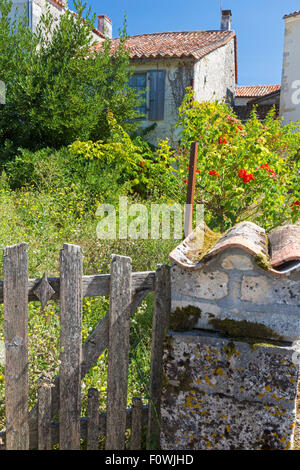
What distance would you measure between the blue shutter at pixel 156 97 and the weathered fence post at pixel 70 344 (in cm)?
998

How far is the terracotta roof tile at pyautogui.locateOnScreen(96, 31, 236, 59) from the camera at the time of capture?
10.8m

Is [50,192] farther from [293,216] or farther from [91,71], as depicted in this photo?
[293,216]

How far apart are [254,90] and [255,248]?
815 inches

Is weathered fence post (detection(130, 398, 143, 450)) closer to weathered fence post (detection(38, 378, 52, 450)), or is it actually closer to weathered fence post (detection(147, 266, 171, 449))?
weathered fence post (detection(147, 266, 171, 449))

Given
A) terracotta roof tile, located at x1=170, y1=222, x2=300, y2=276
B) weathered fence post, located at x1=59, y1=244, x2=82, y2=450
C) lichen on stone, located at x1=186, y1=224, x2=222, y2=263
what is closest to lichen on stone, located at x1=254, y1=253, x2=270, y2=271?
terracotta roof tile, located at x1=170, y1=222, x2=300, y2=276

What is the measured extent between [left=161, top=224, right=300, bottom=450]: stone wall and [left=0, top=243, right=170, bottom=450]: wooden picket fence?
0.57 feet

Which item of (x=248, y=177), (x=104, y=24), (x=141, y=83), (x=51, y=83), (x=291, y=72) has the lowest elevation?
(x=248, y=177)

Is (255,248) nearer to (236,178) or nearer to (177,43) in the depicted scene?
(236,178)

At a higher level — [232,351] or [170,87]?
[170,87]

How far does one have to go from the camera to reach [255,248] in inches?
69.6

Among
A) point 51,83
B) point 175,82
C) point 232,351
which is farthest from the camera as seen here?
point 175,82

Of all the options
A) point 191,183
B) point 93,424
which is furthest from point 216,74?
point 93,424

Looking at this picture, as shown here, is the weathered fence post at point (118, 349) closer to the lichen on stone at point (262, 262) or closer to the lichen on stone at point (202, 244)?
the lichen on stone at point (202, 244)

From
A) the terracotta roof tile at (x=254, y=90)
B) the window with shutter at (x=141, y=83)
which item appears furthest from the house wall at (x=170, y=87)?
the terracotta roof tile at (x=254, y=90)
